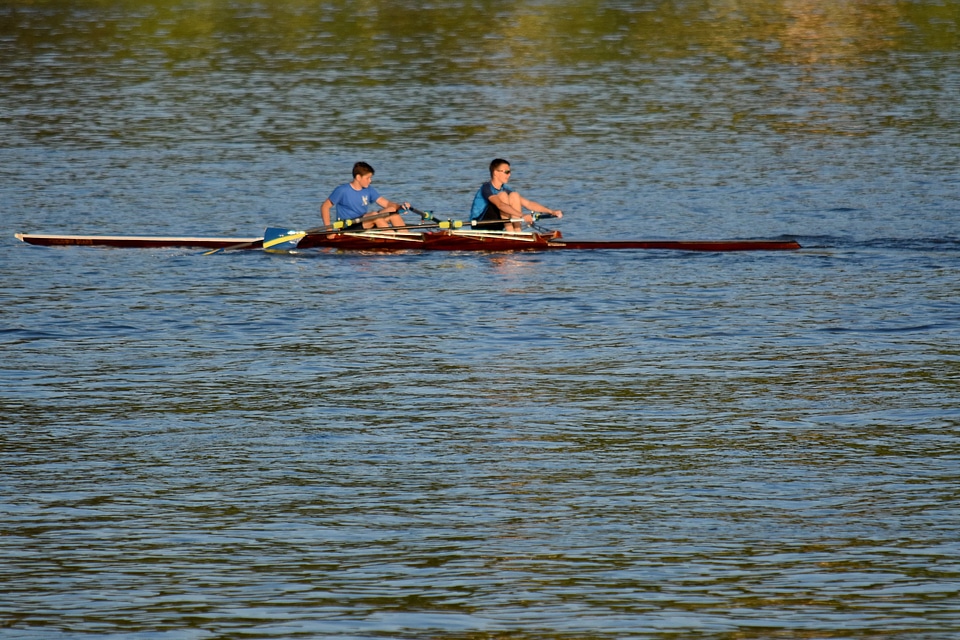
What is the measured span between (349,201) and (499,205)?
213cm

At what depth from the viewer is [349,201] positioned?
67.3 feet

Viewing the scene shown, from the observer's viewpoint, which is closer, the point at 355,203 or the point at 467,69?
the point at 355,203

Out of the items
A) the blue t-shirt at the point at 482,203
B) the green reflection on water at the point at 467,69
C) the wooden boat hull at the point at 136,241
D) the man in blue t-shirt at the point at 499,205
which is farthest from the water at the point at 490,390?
the blue t-shirt at the point at 482,203

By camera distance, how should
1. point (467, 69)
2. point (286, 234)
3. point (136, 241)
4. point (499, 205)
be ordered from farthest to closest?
1. point (467, 69)
2. point (136, 241)
3. point (286, 234)
4. point (499, 205)

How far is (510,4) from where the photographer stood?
59.8 meters

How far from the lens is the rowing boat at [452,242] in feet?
64.7

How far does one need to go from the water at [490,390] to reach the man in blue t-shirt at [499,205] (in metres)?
0.63

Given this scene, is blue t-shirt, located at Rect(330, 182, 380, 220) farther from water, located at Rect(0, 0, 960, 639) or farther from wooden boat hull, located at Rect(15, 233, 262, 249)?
wooden boat hull, located at Rect(15, 233, 262, 249)

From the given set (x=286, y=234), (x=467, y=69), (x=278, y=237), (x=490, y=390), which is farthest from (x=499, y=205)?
(x=467, y=69)

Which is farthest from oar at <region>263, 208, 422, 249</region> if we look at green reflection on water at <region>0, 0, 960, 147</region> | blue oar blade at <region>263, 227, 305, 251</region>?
green reflection on water at <region>0, 0, 960, 147</region>

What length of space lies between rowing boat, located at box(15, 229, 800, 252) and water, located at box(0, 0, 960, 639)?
0.83ft

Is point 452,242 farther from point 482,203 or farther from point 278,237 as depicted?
point 278,237

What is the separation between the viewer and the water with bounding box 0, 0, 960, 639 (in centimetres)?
840

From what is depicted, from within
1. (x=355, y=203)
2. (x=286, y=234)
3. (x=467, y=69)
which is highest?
(x=467, y=69)
